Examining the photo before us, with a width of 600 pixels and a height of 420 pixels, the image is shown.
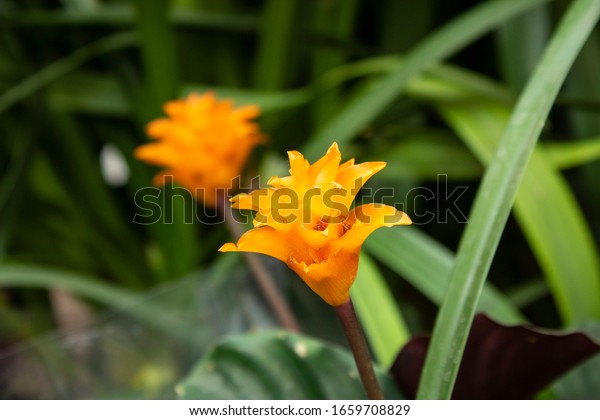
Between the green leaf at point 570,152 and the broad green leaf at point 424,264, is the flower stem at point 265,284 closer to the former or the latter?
the broad green leaf at point 424,264

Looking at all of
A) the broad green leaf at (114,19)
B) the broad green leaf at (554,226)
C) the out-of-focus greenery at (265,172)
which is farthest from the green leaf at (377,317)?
the broad green leaf at (114,19)

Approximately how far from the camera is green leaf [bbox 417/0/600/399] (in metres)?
0.20

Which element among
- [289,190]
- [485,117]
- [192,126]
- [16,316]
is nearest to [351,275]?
[289,190]

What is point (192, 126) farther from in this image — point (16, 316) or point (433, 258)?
point (16, 316)

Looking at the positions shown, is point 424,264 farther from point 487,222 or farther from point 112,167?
point 112,167

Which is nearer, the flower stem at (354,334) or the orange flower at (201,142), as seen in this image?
the flower stem at (354,334)

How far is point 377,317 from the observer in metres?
0.39

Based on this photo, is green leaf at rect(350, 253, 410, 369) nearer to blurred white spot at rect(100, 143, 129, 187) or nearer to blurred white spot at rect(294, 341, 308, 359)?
blurred white spot at rect(294, 341, 308, 359)

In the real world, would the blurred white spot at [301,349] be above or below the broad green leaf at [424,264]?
below

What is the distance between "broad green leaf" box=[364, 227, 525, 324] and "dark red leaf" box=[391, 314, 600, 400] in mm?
102

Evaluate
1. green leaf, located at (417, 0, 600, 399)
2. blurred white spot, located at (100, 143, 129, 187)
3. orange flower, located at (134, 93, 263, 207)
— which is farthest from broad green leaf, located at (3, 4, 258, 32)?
green leaf, located at (417, 0, 600, 399)

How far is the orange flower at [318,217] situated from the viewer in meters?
0.18

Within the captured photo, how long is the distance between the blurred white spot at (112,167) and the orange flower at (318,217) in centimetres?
58
